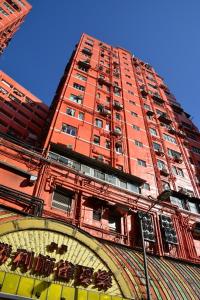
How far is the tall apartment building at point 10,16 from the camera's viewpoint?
49034mm

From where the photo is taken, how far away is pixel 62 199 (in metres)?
18.2

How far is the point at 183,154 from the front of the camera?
3250 cm

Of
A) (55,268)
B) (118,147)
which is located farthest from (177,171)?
(55,268)

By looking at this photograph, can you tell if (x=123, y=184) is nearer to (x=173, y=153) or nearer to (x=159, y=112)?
(x=173, y=153)

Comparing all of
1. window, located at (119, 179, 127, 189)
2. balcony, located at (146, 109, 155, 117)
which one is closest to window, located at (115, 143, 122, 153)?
window, located at (119, 179, 127, 189)

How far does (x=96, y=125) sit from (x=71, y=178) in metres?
10.4

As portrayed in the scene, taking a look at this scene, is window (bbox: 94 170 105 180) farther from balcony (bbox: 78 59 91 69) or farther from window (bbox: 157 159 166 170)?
balcony (bbox: 78 59 91 69)

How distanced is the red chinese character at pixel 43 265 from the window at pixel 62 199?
6016mm

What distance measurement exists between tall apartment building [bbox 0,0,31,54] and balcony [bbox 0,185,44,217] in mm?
39910

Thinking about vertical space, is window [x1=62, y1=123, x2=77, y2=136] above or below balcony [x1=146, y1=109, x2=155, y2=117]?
below

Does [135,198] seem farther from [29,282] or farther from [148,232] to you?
[29,282]

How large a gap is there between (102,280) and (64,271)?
6.14ft

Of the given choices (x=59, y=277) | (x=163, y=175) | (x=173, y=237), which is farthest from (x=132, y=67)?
(x=59, y=277)

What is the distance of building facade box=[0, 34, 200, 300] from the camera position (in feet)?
38.2
